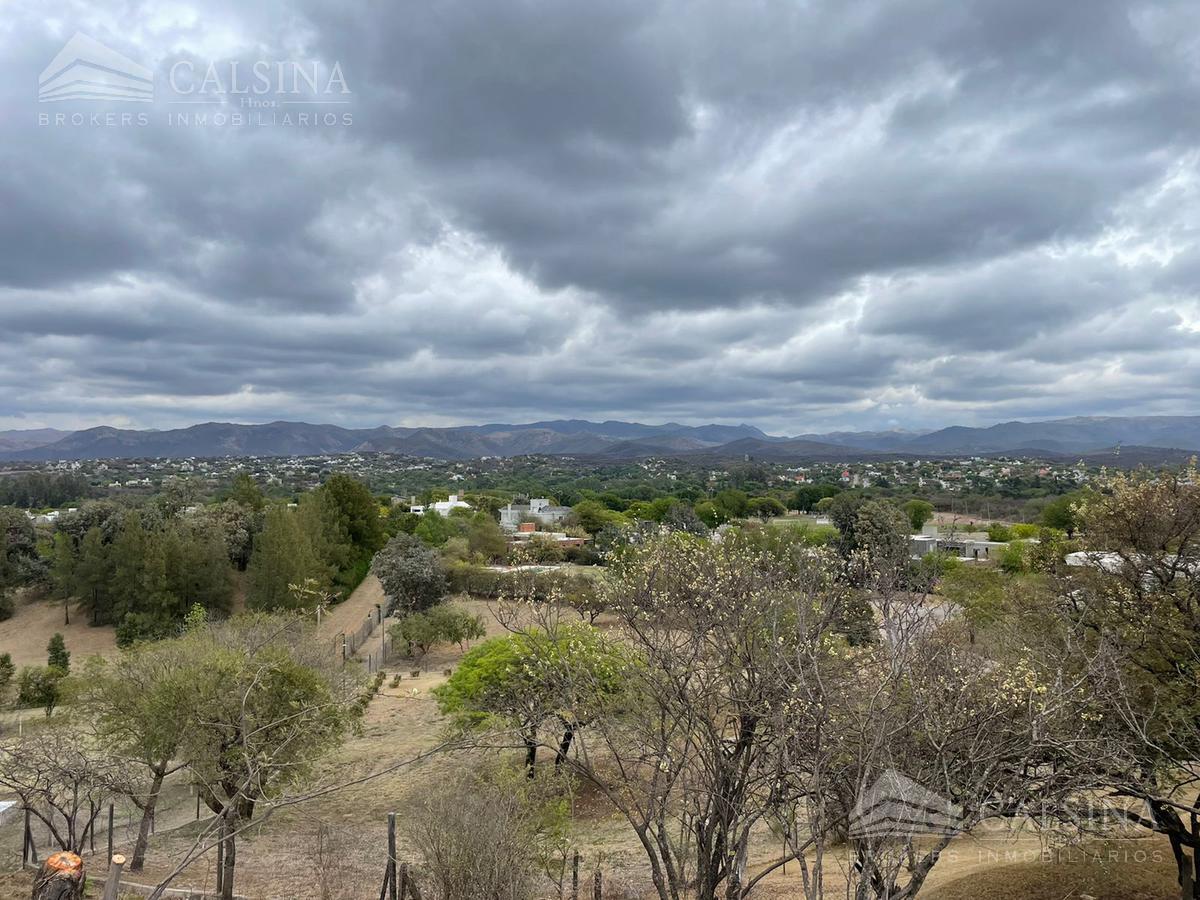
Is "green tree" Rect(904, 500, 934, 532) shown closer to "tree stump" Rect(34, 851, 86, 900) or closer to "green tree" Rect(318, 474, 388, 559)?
"green tree" Rect(318, 474, 388, 559)

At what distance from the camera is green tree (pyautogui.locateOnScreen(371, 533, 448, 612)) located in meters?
35.7

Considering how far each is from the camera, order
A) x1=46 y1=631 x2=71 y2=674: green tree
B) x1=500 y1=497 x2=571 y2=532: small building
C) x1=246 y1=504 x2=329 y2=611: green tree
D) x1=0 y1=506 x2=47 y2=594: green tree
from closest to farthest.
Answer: x1=46 y1=631 x2=71 y2=674: green tree → x1=246 y1=504 x2=329 y2=611: green tree → x1=0 y1=506 x2=47 y2=594: green tree → x1=500 y1=497 x2=571 y2=532: small building

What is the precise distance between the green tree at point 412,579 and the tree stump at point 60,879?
32.5 m

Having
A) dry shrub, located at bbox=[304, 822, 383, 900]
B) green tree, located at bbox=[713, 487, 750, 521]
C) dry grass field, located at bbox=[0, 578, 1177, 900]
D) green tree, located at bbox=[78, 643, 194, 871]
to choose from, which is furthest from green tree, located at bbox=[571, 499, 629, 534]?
green tree, located at bbox=[78, 643, 194, 871]

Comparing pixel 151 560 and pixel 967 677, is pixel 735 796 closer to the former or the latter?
pixel 967 677

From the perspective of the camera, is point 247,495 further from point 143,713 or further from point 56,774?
point 56,774

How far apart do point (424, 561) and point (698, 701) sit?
3168cm

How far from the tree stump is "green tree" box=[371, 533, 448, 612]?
3248 cm

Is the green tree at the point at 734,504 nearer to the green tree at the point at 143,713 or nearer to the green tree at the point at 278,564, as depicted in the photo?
the green tree at the point at 278,564

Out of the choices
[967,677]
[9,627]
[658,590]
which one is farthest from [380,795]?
[9,627]

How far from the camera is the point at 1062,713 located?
260 inches

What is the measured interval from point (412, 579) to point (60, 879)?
107ft

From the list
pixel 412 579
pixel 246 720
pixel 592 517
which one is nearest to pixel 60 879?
pixel 246 720

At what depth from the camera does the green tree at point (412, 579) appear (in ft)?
117
